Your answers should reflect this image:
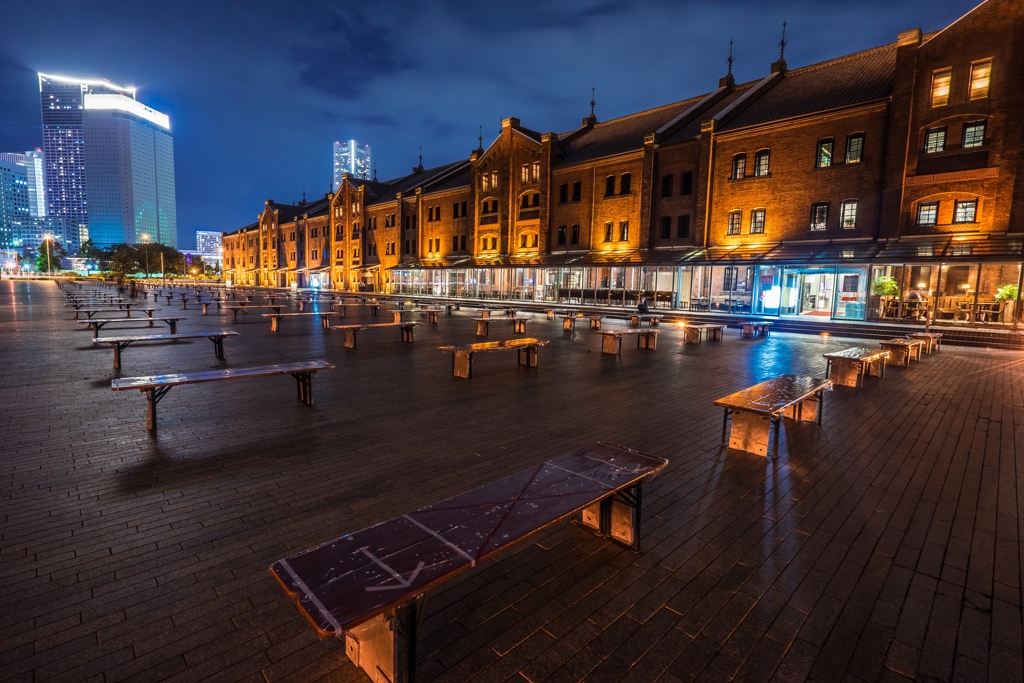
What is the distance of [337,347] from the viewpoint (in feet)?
47.2

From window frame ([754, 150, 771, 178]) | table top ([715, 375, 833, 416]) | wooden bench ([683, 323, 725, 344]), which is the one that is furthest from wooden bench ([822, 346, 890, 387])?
window frame ([754, 150, 771, 178])

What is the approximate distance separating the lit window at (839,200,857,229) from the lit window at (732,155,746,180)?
5.73 meters

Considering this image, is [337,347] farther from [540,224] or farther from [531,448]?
[540,224]

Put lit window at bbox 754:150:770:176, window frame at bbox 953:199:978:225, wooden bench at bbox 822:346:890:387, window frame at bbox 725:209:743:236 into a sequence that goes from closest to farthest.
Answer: wooden bench at bbox 822:346:890:387, window frame at bbox 953:199:978:225, lit window at bbox 754:150:770:176, window frame at bbox 725:209:743:236

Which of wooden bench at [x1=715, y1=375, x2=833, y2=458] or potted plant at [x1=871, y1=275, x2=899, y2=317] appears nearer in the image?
wooden bench at [x1=715, y1=375, x2=833, y2=458]

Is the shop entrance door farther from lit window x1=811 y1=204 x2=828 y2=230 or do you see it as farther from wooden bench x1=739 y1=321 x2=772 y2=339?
wooden bench x1=739 y1=321 x2=772 y2=339

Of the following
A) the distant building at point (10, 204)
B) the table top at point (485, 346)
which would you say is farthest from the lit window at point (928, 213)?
the distant building at point (10, 204)

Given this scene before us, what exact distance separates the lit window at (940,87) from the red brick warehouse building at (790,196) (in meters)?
0.09

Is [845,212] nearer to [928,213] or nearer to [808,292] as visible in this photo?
[928,213]

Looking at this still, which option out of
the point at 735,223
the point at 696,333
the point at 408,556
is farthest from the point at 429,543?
the point at 735,223

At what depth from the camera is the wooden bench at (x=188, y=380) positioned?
250 inches

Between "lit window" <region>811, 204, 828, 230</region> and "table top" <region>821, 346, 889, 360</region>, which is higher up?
"lit window" <region>811, 204, 828, 230</region>

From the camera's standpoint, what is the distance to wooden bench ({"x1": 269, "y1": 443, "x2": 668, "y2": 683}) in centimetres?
219

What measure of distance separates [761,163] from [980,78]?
9.11m
